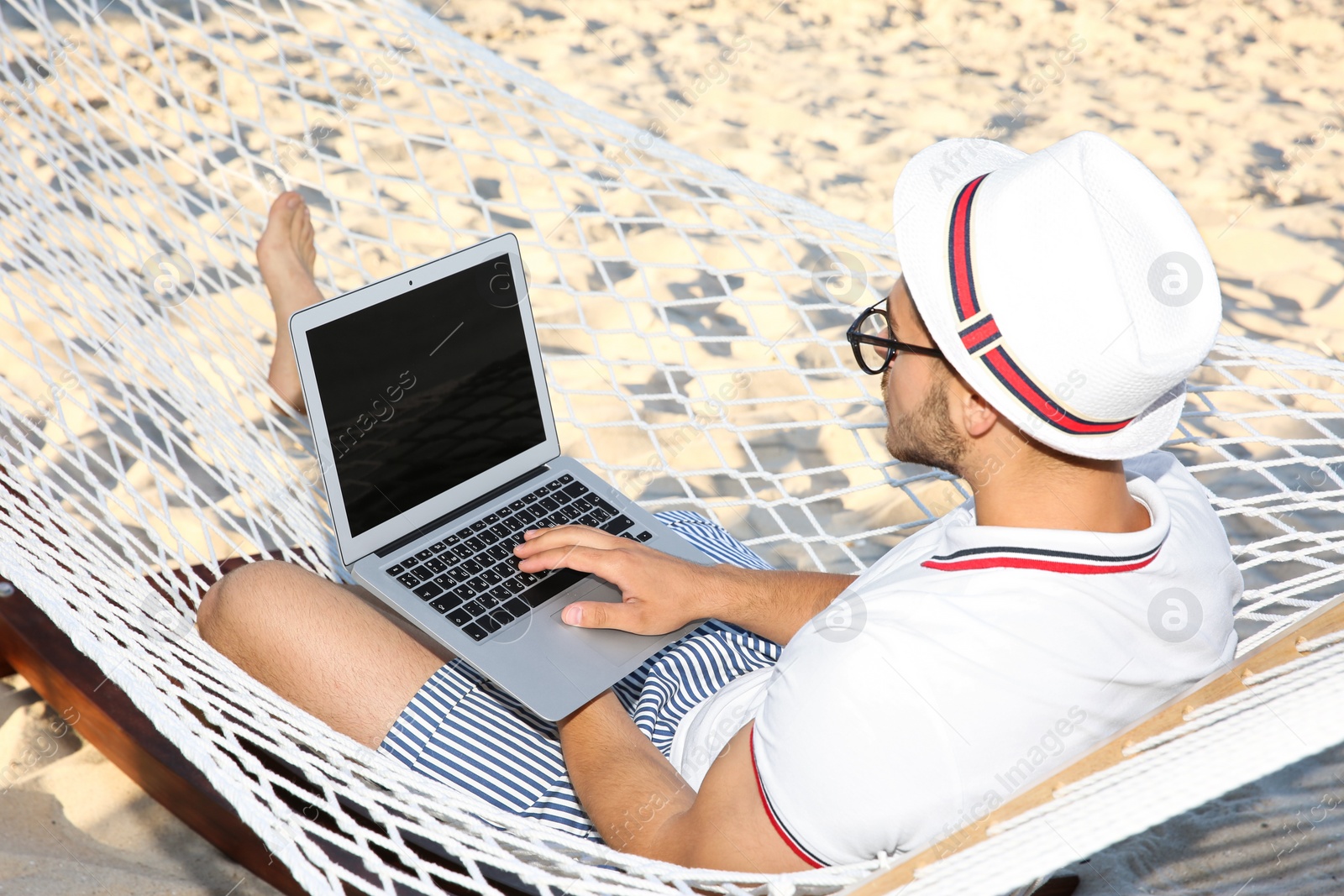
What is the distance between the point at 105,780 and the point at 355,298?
72cm

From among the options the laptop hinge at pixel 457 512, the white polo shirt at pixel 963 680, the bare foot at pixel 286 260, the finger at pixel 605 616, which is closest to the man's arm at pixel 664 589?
the finger at pixel 605 616

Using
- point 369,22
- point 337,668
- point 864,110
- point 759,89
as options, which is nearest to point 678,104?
point 759,89

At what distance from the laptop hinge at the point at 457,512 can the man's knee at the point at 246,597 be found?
3.4 inches

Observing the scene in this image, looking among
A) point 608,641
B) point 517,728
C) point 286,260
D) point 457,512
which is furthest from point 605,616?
point 286,260

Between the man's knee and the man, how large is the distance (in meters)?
0.34

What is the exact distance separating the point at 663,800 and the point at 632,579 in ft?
0.72

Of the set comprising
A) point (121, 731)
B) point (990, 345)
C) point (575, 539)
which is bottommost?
point (121, 731)

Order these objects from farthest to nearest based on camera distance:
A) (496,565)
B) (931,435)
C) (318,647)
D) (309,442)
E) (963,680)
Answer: (309,442)
(496,565)
(318,647)
(931,435)
(963,680)

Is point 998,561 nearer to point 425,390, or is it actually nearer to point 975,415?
point 975,415

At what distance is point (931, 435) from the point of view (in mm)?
881

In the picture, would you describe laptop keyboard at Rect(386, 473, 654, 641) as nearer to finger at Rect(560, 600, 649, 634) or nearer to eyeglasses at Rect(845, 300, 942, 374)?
finger at Rect(560, 600, 649, 634)

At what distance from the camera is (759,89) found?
3361 millimetres

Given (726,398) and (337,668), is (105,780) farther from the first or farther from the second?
(726,398)

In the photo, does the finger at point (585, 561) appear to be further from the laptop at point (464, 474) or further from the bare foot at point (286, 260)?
the bare foot at point (286, 260)
